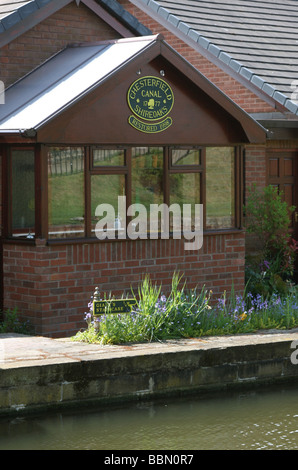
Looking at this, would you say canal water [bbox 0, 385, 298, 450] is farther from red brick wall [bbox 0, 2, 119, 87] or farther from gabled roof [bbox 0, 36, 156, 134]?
red brick wall [bbox 0, 2, 119, 87]

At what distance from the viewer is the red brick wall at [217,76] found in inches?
602

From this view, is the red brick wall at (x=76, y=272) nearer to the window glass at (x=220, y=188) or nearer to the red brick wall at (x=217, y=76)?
the window glass at (x=220, y=188)

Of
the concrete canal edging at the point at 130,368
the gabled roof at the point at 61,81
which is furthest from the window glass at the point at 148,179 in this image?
the concrete canal edging at the point at 130,368

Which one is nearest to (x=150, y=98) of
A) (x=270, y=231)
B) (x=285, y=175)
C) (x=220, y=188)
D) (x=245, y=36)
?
(x=220, y=188)

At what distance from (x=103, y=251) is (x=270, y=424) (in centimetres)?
355

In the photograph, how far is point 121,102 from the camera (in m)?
11.4

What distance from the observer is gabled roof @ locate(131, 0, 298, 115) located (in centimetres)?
1530

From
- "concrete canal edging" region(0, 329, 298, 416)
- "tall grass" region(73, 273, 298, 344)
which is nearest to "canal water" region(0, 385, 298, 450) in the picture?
"concrete canal edging" region(0, 329, 298, 416)

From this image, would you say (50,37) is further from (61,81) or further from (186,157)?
(186,157)

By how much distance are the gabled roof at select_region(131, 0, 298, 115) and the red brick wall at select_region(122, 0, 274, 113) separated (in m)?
0.11

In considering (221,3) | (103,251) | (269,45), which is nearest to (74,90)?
(103,251)

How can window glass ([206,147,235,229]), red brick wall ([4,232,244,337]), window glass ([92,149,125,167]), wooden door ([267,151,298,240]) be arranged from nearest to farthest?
red brick wall ([4,232,244,337]), window glass ([92,149,125,167]), window glass ([206,147,235,229]), wooden door ([267,151,298,240])

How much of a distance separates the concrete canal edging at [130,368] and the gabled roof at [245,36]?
5689 millimetres

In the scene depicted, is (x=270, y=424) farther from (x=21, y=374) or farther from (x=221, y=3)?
(x=221, y=3)
